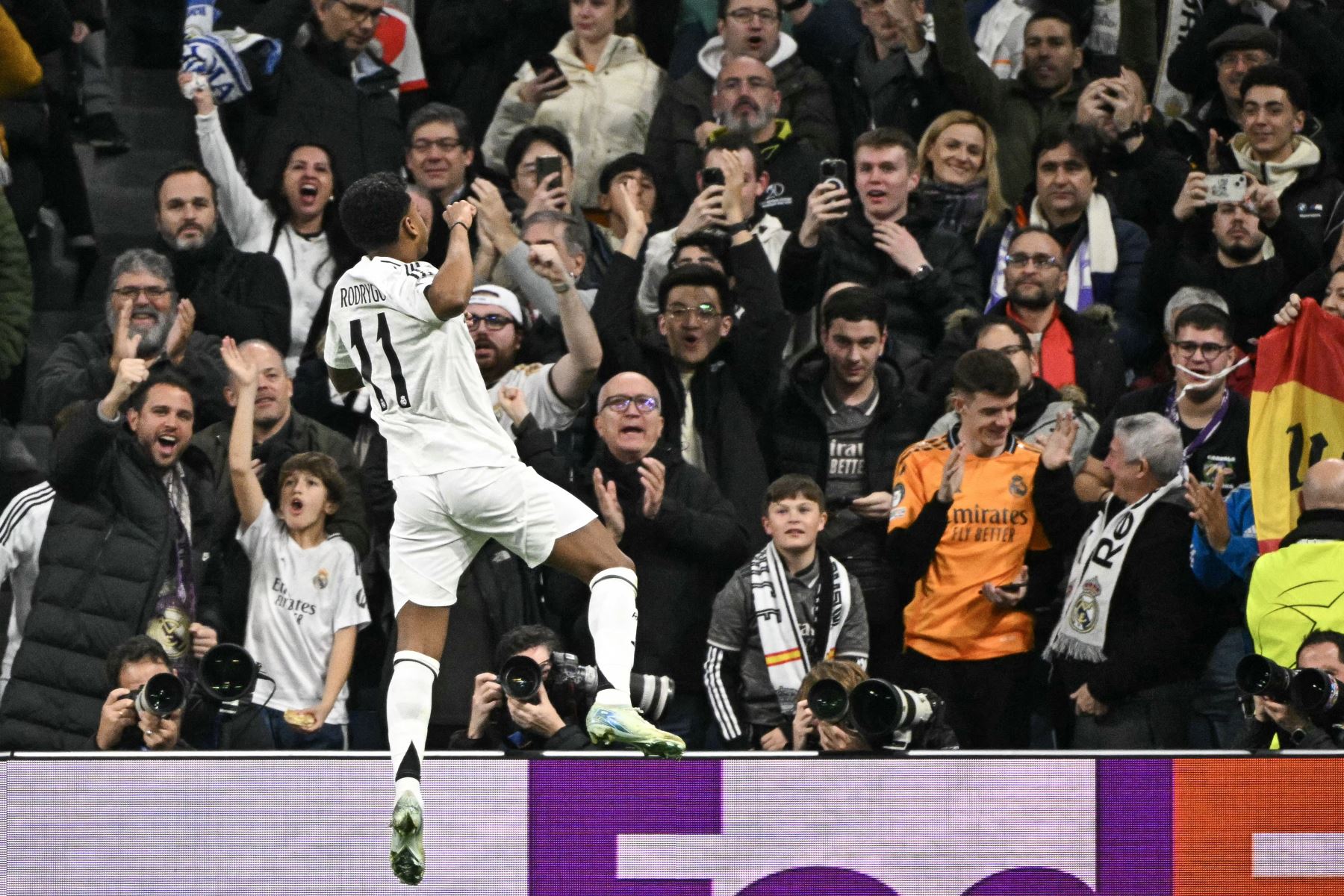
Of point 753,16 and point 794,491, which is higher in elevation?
point 753,16

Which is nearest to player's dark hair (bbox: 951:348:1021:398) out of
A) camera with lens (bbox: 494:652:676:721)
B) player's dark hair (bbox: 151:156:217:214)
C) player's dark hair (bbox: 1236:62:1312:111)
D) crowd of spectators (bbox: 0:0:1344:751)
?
crowd of spectators (bbox: 0:0:1344:751)

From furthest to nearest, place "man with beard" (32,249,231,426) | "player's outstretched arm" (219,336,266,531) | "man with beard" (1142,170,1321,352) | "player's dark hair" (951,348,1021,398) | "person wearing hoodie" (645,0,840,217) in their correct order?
"person wearing hoodie" (645,0,840,217) → "man with beard" (1142,170,1321,352) → "man with beard" (32,249,231,426) → "player's outstretched arm" (219,336,266,531) → "player's dark hair" (951,348,1021,398)

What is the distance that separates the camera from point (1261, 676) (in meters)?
7.02

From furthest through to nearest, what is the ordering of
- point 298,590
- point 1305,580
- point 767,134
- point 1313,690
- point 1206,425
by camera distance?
1. point 767,134
2. point 1206,425
3. point 298,590
4. point 1305,580
5. point 1313,690

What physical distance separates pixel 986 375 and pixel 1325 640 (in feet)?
5.74

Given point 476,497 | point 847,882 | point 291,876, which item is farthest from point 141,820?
point 847,882

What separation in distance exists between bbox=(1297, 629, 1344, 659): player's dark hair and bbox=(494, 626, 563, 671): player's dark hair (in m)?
2.69

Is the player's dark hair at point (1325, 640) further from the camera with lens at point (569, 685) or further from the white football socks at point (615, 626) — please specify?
the white football socks at point (615, 626)

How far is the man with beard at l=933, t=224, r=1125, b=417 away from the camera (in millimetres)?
9445

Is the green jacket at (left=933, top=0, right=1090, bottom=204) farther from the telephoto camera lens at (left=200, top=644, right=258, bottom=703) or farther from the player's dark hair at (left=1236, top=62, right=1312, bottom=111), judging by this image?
the telephoto camera lens at (left=200, top=644, right=258, bottom=703)

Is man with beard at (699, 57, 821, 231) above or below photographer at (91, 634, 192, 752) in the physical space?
above

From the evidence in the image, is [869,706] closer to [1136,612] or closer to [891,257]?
[1136,612]

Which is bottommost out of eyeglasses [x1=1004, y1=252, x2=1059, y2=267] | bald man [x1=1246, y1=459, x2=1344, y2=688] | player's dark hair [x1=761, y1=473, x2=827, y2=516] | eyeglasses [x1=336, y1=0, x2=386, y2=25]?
bald man [x1=1246, y1=459, x2=1344, y2=688]

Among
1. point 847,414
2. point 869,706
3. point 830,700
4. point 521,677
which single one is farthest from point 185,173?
point 869,706
